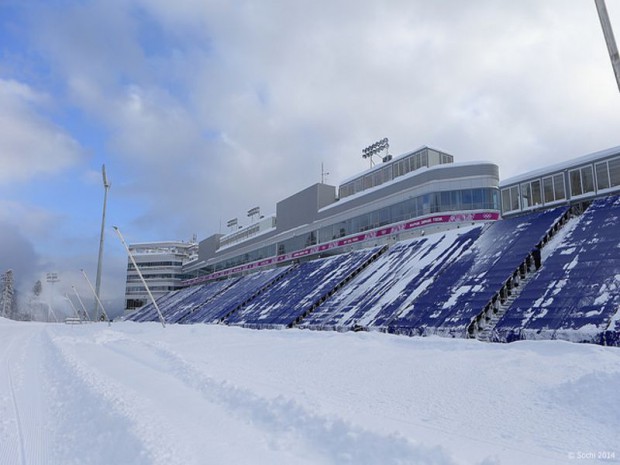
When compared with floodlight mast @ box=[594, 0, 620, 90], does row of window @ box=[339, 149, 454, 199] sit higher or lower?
higher

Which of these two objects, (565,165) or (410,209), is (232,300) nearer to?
(410,209)

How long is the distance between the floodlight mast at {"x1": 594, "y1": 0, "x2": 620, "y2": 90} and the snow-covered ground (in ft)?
20.2

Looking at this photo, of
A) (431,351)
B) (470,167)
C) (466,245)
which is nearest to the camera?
(431,351)

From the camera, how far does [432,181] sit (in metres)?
41.2

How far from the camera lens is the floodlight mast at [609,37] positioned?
8.70 m

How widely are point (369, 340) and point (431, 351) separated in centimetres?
387

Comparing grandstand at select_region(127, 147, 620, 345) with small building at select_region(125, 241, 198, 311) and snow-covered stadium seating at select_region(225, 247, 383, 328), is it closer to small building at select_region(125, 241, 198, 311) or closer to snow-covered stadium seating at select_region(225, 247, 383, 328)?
snow-covered stadium seating at select_region(225, 247, 383, 328)

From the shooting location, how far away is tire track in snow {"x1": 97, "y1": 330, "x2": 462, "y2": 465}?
5992mm

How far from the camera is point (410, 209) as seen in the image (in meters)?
42.9

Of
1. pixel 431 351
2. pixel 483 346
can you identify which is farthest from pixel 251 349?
pixel 483 346

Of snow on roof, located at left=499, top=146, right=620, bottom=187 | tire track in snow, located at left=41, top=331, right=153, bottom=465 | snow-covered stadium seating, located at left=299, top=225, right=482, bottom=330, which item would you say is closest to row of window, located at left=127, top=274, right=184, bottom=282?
snow-covered stadium seating, located at left=299, top=225, right=482, bottom=330

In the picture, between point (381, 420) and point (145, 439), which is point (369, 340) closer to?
point (381, 420)

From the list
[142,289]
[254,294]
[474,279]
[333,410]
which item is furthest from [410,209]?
[142,289]

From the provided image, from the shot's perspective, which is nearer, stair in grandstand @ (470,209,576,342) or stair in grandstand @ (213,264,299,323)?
stair in grandstand @ (470,209,576,342)
